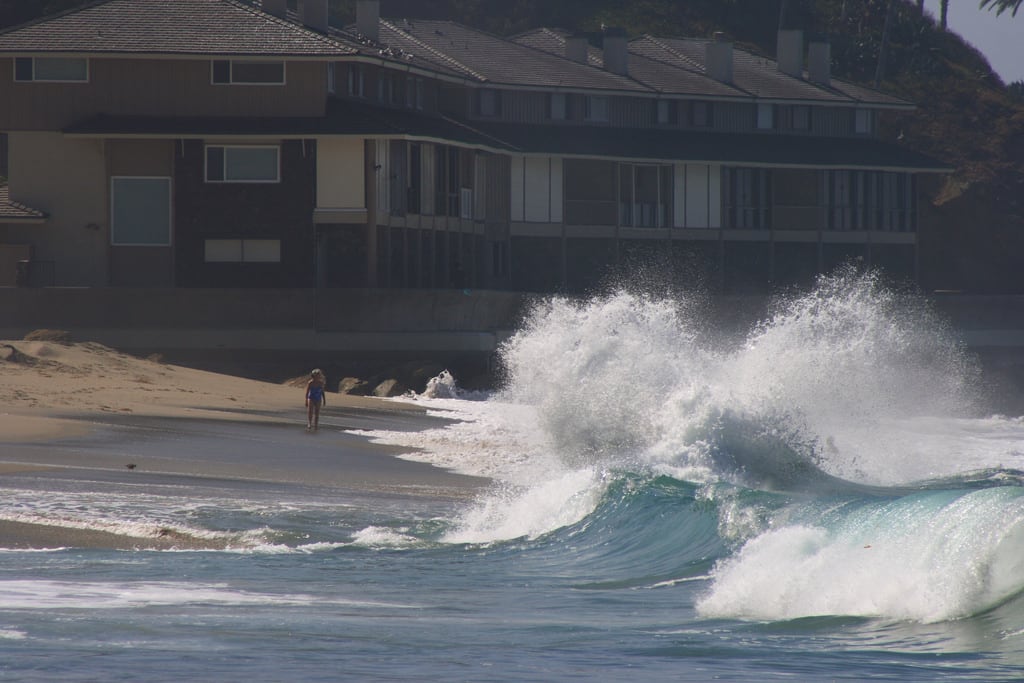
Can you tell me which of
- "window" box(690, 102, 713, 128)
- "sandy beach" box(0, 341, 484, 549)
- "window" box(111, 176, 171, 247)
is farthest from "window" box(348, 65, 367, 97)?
"window" box(690, 102, 713, 128)

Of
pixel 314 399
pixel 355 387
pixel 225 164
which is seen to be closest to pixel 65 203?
pixel 225 164

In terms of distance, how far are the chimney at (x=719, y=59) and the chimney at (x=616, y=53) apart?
368 centimetres

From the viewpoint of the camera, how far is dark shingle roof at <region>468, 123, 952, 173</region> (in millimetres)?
54094

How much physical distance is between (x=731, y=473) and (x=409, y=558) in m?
5.45

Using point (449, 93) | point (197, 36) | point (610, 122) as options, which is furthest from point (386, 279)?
point (610, 122)

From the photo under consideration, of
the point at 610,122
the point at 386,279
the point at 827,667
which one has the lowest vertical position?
the point at 827,667

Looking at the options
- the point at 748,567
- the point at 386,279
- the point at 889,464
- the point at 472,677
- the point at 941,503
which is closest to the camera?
the point at 472,677

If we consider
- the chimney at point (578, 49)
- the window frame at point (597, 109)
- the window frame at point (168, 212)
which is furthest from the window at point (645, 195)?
the window frame at point (168, 212)

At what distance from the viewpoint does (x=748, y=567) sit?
554 inches

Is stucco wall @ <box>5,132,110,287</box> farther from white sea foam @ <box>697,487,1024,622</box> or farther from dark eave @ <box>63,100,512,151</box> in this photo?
white sea foam @ <box>697,487,1024,622</box>

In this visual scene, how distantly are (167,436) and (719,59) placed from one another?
41972 millimetres

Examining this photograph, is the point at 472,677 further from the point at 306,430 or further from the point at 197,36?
the point at 197,36

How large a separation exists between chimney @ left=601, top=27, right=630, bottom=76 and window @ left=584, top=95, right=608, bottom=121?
A: 2.43 meters

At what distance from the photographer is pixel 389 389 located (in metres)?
36.6
